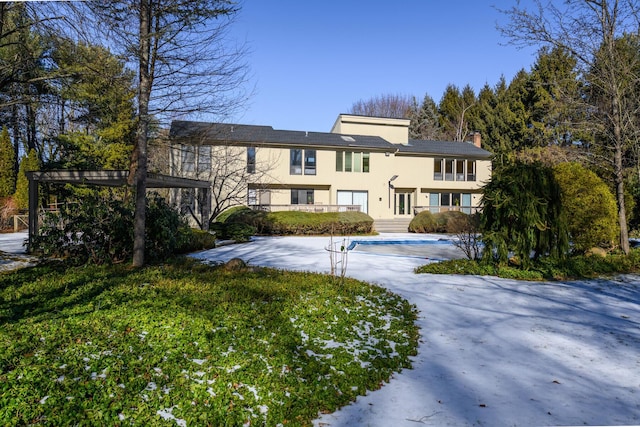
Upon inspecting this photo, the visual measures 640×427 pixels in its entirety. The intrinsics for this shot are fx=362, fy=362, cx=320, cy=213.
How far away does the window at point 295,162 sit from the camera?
23688mm

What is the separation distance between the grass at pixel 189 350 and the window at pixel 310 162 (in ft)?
59.8

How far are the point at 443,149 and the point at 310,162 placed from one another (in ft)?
36.1

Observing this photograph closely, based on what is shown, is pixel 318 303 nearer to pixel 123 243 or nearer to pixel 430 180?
pixel 123 243

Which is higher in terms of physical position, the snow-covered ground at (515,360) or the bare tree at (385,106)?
the bare tree at (385,106)

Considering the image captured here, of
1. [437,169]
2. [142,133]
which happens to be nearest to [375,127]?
[437,169]

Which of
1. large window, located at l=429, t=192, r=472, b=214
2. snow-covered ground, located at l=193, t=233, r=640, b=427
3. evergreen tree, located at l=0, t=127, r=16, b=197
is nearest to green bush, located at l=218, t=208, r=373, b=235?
large window, located at l=429, t=192, r=472, b=214

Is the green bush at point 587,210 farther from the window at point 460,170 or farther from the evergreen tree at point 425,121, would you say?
the evergreen tree at point 425,121

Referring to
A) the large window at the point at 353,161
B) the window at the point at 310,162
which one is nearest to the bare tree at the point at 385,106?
the large window at the point at 353,161

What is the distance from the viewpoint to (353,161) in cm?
2475

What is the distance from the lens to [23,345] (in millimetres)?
3508

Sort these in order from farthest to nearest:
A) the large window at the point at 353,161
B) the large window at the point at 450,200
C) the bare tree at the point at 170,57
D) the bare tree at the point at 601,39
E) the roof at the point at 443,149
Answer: the large window at the point at 450,200, the roof at the point at 443,149, the large window at the point at 353,161, the bare tree at the point at 601,39, the bare tree at the point at 170,57

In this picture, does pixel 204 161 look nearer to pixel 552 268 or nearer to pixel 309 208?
pixel 309 208

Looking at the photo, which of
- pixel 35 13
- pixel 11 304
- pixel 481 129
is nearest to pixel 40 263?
pixel 11 304

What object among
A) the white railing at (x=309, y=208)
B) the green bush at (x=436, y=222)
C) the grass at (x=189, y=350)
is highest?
the white railing at (x=309, y=208)
